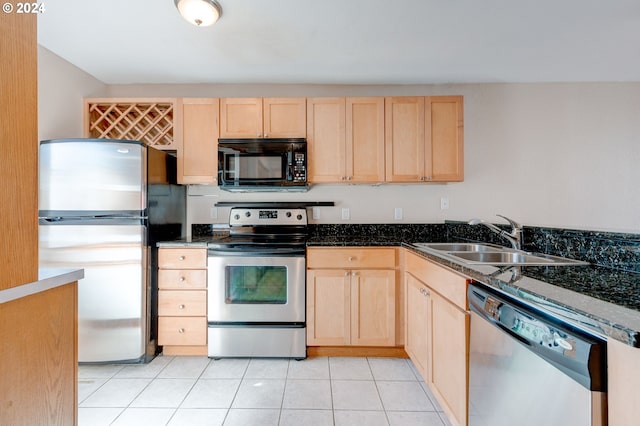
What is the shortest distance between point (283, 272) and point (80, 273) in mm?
1357

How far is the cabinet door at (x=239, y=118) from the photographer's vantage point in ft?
7.77

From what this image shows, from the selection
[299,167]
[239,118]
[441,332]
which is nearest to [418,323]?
[441,332]

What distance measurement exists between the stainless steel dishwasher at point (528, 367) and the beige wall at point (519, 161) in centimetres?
164

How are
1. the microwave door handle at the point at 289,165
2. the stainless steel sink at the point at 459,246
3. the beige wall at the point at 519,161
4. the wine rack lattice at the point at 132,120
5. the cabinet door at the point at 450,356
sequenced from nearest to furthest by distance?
the cabinet door at the point at 450,356
the stainless steel sink at the point at 459,246
the microwave door handle at the point at 289,165
the wine rack lattice at the point at 132,120
the beige wall at the point at 519,161

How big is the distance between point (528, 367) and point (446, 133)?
1.92 meters

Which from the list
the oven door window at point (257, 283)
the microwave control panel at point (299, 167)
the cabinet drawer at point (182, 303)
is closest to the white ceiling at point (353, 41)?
the microwave control panel at point (299, 167)

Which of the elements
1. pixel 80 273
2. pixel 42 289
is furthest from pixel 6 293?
pixel 80 273

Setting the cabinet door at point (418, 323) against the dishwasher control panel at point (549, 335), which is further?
the cabinet door at point (418, 323)

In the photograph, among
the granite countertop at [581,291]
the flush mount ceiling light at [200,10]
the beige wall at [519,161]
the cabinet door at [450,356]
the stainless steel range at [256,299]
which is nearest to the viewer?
the granite countertop at [581,291]

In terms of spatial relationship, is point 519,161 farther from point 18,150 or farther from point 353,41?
point 18,150

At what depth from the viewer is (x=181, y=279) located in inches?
84.0

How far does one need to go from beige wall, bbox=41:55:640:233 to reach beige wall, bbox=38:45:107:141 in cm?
28

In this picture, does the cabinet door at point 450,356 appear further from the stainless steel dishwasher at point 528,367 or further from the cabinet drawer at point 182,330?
the cabinet drawer at point 182,330

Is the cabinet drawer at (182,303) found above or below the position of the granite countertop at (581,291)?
below
